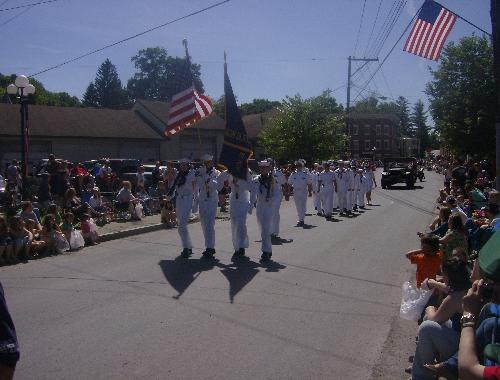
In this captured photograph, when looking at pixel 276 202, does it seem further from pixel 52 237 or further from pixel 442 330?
pixel 442 330

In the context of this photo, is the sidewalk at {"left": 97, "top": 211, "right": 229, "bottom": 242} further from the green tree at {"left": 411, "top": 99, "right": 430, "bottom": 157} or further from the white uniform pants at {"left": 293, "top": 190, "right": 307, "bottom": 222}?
the green tree at {"left": 411, "top": 99, "right": 430, "bottom": 157}

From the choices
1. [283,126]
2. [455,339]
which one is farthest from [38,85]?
[455,339]

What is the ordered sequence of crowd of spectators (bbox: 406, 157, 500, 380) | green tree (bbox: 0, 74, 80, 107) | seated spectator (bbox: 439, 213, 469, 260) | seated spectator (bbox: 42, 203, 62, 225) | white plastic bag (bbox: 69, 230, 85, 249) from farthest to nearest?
green tree (bbox: 0, 74, 80, 107)
seated spectator (bbox: 42, 203, 62, 225)
white plastic bag (bbox: 69, 230, 85, 249)
seated spectator (bbox: 439, 213, 469, 260)
crowd of spectators (bbox: 406, 157, 500, 380)

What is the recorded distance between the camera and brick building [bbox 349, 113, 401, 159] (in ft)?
356

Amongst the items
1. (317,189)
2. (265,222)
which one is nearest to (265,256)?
(265,222)

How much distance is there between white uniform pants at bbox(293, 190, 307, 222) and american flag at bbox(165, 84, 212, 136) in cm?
464

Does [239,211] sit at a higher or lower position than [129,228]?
higher

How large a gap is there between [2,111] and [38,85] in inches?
2201

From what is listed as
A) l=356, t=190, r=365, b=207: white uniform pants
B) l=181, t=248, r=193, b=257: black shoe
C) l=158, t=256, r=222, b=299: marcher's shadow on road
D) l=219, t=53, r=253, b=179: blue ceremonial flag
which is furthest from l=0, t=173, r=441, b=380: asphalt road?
l=356, t=190, r=365, b=207: white uniform pants

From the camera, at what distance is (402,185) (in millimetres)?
42312

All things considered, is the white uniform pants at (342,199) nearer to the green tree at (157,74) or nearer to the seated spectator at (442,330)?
the seated spectator at (442,330)

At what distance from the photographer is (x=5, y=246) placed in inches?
436

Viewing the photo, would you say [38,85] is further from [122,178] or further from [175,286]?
[175,286]

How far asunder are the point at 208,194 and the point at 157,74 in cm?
8113
